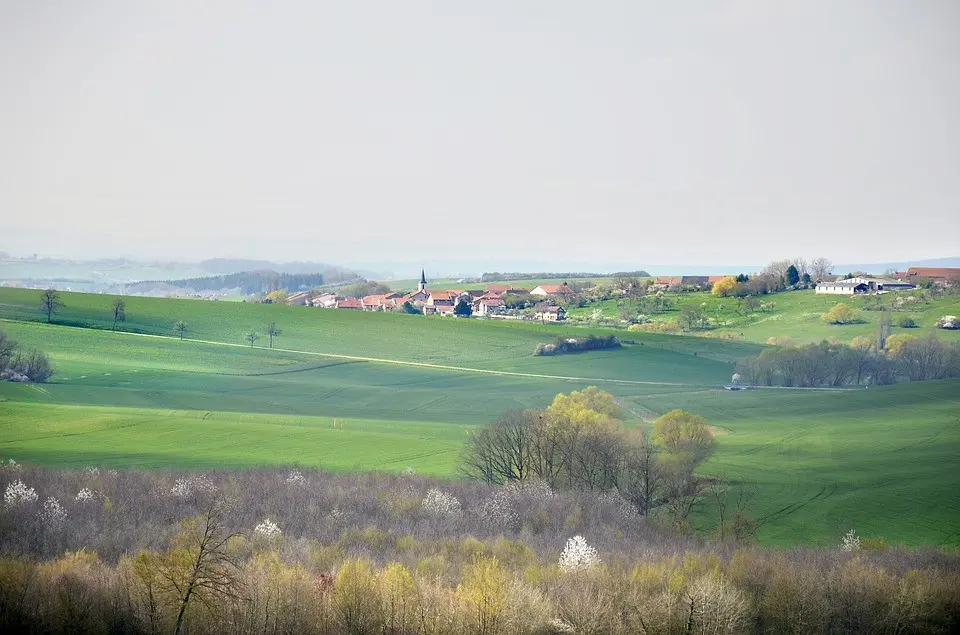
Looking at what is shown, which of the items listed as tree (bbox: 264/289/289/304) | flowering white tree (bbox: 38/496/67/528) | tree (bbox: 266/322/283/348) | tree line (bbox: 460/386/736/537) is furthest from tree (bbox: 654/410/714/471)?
tree (bbox: 264/289/289/304)

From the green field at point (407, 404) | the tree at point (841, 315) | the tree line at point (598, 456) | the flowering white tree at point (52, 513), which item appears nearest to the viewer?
the flowering white tree at point (52, 513)

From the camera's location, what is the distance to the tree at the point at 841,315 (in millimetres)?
120675

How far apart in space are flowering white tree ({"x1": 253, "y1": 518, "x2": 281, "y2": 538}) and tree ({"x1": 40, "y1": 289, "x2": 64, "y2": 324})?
75.3 meters

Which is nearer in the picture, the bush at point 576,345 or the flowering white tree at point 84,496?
the flowering white tree at point 84,496

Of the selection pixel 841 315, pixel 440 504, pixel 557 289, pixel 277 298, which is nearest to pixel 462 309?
pixel 557 289

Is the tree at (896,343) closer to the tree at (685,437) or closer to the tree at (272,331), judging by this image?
the tree at (685,437)

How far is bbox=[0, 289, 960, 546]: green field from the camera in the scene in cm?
4969

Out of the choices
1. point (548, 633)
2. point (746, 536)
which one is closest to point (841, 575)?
point (746, 536)

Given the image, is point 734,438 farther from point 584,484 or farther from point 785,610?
point 785,610

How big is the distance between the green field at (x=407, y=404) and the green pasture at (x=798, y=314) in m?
14.0

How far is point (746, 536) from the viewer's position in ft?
134

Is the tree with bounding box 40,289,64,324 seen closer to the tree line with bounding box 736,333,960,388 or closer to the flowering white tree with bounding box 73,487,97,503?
the flowering white tree with bounding box 73,487,97,503

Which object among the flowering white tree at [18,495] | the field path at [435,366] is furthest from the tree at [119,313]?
the flowering white tree at [18,495]

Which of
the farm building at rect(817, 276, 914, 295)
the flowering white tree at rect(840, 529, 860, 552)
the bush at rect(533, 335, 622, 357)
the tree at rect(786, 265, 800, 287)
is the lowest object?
the flowering white tree at rect(840, 529, 860, 552)
